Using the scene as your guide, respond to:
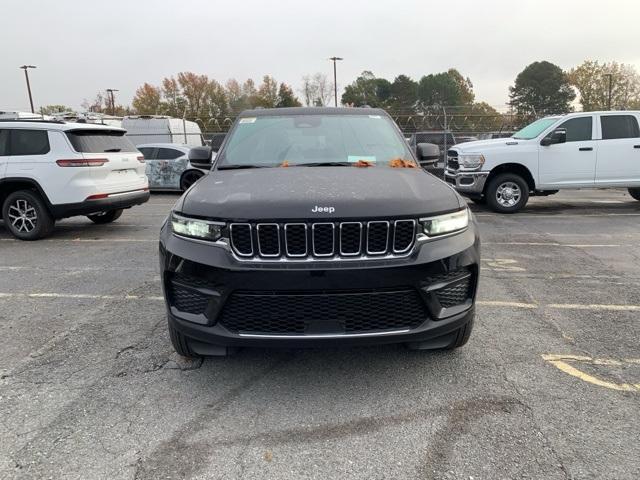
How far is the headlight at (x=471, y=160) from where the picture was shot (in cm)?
994

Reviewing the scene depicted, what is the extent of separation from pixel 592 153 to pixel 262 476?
1003cm

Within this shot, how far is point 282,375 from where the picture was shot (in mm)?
3199

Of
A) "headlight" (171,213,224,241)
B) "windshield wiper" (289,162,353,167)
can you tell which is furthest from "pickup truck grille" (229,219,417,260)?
"windshield wiper" (289,162,353,167)

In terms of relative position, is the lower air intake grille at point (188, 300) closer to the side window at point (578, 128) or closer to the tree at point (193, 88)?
the side window at point (578, 128)

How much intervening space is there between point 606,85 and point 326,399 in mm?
64374

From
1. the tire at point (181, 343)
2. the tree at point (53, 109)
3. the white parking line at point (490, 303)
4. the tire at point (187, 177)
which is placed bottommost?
the white parking line at point (490, 303)

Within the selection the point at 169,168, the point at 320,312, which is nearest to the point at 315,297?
the point at 320,312

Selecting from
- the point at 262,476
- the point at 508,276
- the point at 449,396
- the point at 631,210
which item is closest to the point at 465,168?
the point at 631,210

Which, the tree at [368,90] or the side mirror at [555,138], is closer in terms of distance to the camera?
the side mirror at [555,138]

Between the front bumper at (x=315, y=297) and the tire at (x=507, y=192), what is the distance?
782 cm

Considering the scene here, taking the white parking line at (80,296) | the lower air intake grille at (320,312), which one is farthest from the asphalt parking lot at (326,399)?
the lower air intake grille at (320,312)

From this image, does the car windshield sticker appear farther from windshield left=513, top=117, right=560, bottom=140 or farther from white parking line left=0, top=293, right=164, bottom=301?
windshield left=513, top=117, right=560, bottom=140

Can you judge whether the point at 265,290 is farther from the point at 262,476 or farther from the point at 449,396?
the point at 449,396

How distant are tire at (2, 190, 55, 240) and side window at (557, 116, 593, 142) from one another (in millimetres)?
9733
